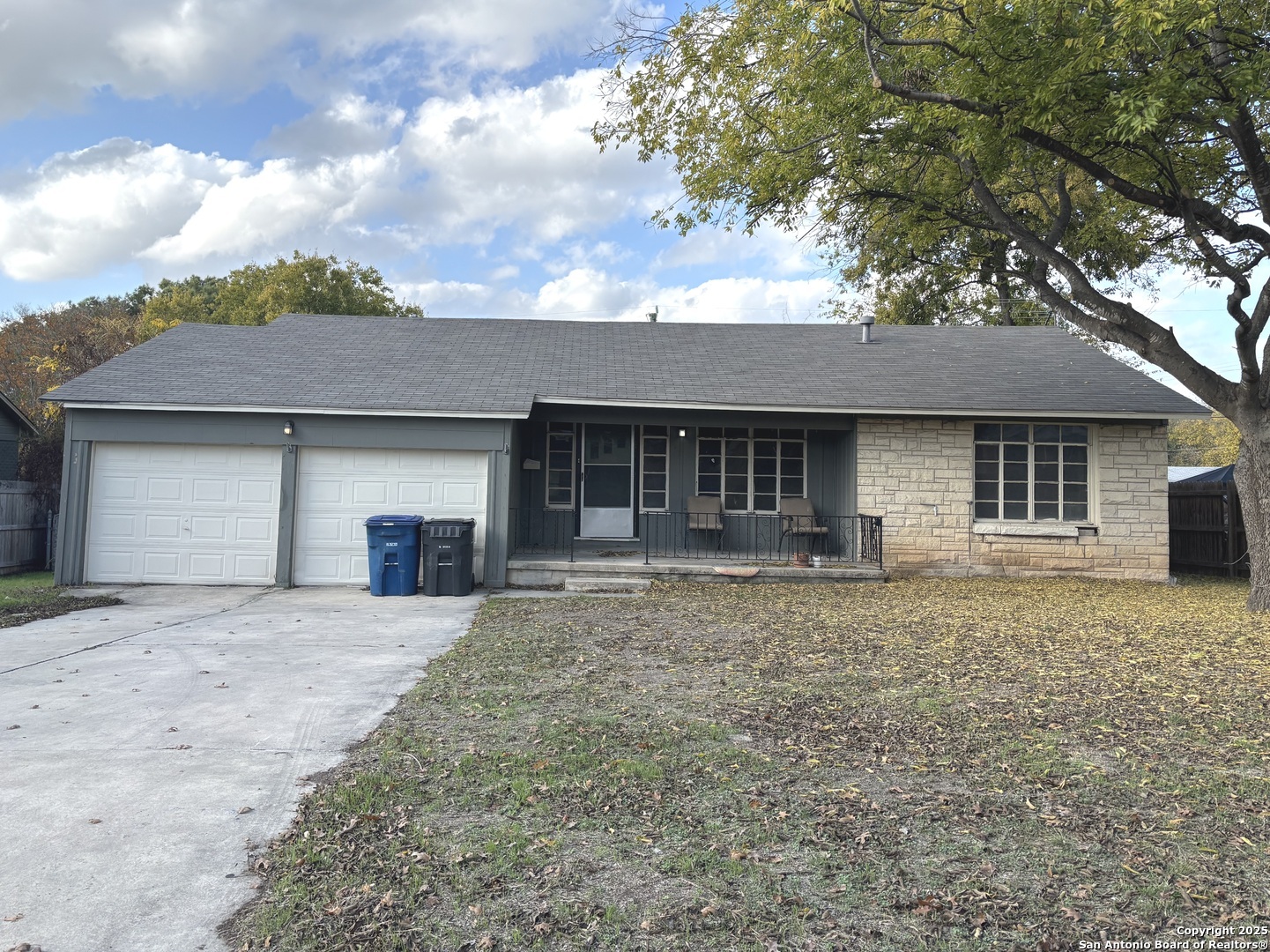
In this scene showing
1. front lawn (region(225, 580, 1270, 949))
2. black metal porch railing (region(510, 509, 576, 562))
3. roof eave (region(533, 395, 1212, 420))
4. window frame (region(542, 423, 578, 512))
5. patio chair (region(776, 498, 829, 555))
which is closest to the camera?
front lawn (region(225, 580, 1270, 949))

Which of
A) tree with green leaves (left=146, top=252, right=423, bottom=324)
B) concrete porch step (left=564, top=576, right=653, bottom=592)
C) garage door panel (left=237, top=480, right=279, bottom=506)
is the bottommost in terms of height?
concrete porch step (left=564, top=576, right=653, bottom=592)

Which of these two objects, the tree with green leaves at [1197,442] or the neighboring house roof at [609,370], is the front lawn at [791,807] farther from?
the tree with green leaves at [1197,442]

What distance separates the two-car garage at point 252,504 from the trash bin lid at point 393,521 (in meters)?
0.81

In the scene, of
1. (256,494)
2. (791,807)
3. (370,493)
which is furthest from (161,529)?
(791,807)

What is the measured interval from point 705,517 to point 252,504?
706 cm

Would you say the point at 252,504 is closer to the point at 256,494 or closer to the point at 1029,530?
the point at 256,494

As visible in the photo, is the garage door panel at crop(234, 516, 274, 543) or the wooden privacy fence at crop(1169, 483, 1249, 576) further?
the wooden privacy fence at crop(1169, 483, 1249, 576)

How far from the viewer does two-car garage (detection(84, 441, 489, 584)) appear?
11.7 m

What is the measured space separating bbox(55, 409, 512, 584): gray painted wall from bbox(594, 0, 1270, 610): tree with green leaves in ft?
14.5

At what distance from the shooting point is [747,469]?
14.3 m

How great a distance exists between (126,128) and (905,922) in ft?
54.6

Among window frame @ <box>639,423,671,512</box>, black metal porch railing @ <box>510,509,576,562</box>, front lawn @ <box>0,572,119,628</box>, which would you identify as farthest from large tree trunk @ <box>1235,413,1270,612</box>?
front lawn @ <box>0,572,119,628</box>

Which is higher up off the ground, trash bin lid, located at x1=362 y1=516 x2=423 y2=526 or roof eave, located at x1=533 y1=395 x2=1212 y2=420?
roof eave, located at x1=533 y1=395 x2=1212 y2=420

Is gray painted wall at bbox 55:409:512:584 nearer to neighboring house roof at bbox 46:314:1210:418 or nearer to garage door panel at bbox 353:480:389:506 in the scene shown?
neighboring house roof at bbox 46:314:1210:418
